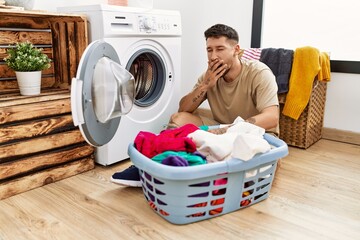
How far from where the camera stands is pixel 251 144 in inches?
49.4

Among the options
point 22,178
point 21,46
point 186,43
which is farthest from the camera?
point 186,43

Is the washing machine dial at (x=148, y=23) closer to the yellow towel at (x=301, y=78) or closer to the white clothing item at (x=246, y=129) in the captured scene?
the white clothing item at (x=246, y=129)

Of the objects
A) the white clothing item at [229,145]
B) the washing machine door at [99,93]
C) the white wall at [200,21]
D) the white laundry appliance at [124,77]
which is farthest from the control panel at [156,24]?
the white clothing item at [229,145]

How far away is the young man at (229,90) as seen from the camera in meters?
1.69

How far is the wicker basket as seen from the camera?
2189 millimetres

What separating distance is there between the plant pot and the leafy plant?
0.03 metres

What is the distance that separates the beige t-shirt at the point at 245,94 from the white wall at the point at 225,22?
32.8 inches

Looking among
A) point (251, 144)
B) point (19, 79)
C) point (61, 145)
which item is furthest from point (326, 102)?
point (19, 79)

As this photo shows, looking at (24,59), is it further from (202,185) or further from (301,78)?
(301,78)

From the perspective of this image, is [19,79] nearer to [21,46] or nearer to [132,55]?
[21,46]

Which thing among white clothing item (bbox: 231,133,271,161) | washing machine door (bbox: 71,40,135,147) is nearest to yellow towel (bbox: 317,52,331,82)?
white clothing item (bbox: 231,133,271,161)

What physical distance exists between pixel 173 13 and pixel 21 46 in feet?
3.02

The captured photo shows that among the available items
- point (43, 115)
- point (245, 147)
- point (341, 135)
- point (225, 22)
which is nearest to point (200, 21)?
point (225, 22)

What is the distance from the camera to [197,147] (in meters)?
1.37
